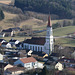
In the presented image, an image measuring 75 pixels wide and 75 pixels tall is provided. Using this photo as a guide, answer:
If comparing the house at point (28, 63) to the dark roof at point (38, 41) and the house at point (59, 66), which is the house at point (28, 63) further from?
the dark roof at point (38, 41)

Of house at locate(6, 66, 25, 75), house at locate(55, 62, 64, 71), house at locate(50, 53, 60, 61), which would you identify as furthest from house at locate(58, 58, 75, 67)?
house at locate(6, 66, 25, 75)

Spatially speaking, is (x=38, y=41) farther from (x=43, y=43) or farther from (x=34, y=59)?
(x=34, y=59)

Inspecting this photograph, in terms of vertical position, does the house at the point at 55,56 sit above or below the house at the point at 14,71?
below

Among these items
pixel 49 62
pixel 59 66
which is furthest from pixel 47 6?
pixel 59 66

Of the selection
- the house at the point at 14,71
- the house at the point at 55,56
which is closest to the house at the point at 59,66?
the house at the point at 14,71

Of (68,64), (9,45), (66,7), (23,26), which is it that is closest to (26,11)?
(66,7)

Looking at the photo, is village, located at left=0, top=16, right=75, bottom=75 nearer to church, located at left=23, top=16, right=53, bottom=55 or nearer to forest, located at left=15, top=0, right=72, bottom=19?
church, located at left=23, top=16, right=53, bottom=55

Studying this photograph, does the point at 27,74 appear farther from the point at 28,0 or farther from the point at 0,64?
the point at 28,0
